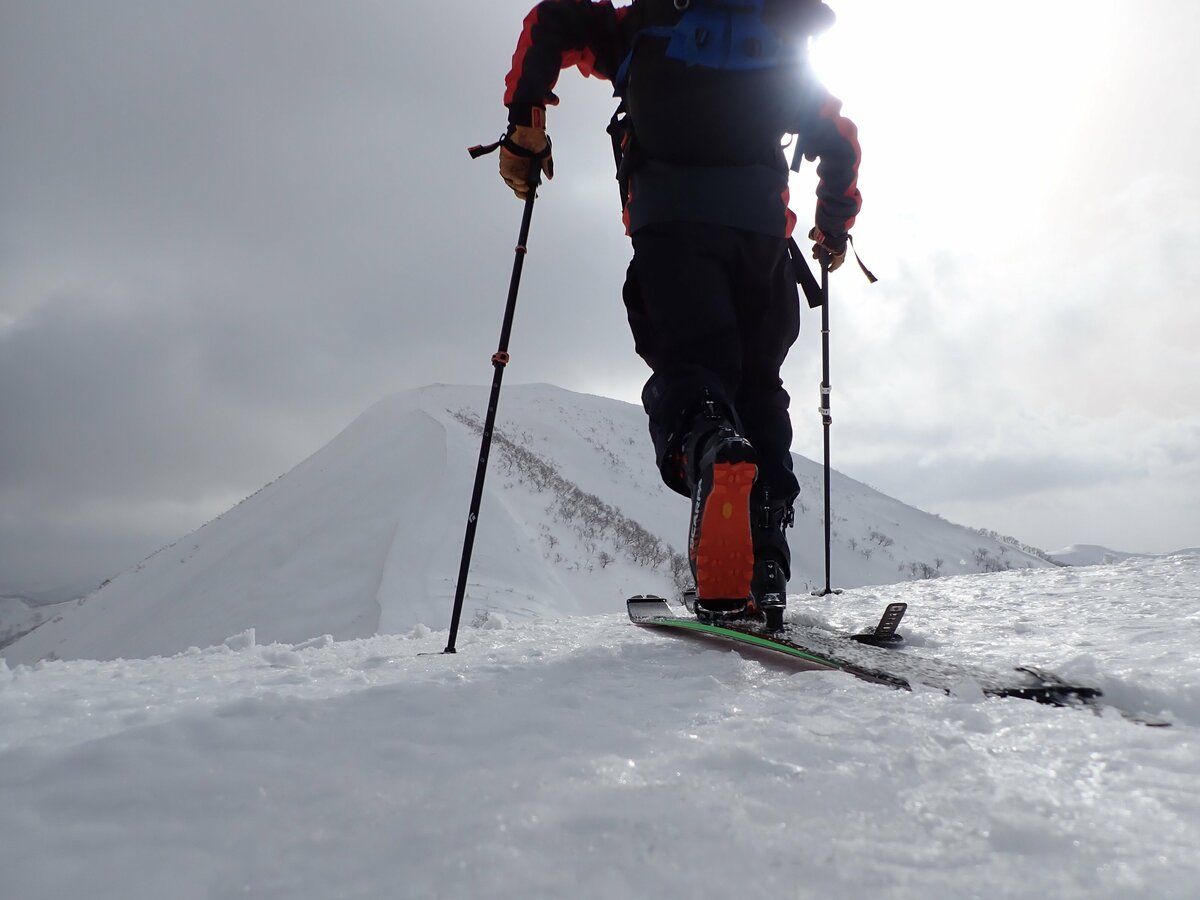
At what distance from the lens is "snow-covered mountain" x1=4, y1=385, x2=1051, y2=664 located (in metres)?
6.26

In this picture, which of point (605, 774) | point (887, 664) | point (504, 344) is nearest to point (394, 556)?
point (504, 344)

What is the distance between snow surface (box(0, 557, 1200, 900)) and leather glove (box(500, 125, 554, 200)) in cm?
204

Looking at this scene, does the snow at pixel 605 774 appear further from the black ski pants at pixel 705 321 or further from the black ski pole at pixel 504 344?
the black ski pants at pixel 705 321

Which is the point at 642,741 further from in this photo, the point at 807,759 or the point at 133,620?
the point at 133,620

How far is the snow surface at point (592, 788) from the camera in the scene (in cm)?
66

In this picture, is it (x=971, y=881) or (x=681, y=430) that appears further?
(x=681, y=430)

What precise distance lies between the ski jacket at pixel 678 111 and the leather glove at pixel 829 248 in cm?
76

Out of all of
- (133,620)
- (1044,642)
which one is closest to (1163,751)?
(1044,642)

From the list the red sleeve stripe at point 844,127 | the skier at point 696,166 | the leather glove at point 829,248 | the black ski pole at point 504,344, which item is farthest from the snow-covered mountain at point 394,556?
the red sleeve stripe at point 844,127

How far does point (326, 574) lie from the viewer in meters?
7.01

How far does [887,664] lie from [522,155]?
224 cm

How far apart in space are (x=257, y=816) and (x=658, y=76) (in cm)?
252

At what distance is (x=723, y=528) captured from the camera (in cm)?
202

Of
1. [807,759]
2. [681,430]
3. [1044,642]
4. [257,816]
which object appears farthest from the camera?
[681,430]
